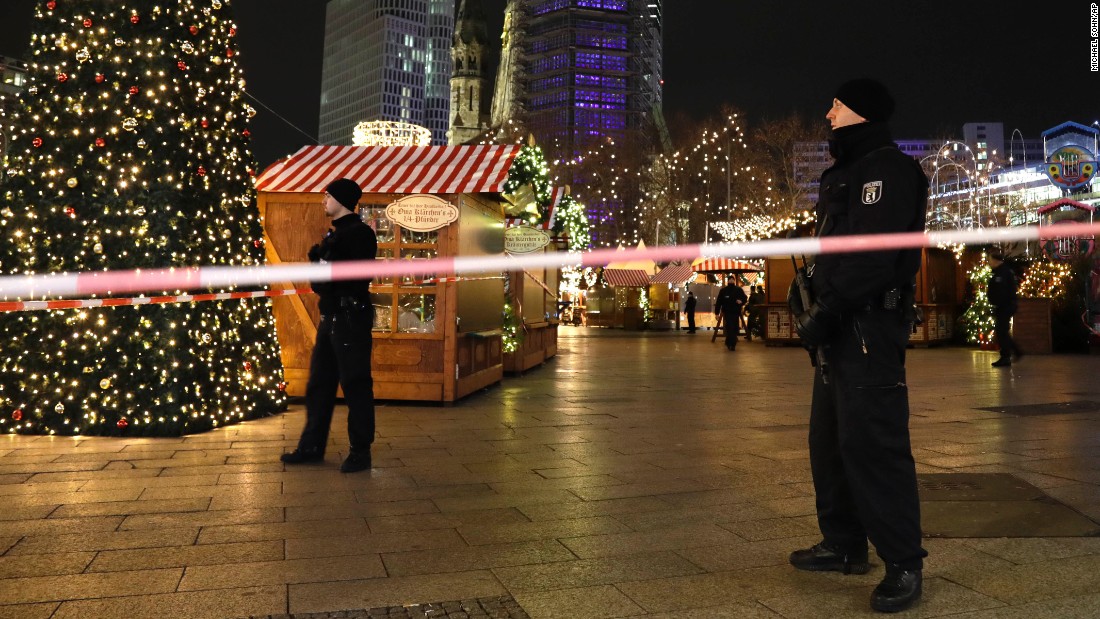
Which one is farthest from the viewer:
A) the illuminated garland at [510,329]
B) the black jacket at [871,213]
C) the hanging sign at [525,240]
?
the hanging sign at [525,240]

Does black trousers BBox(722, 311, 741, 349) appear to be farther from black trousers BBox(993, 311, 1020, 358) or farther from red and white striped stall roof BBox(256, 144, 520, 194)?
red and white striped stall roof BBox(256, 144, 520, 194)

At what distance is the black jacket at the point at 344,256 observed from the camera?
6250 millimetres

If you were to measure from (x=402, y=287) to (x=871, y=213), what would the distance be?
7.26 m

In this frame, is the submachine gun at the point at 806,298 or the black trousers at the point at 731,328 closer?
the submachine gun at the point at 806,298

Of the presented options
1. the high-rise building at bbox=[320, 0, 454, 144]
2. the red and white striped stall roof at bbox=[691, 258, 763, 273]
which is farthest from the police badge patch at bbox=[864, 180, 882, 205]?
the high-rise building at bbox=[320, 0, 454, 144]

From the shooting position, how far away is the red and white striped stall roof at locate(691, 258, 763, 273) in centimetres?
3105

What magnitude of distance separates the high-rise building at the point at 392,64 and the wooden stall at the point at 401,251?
150m

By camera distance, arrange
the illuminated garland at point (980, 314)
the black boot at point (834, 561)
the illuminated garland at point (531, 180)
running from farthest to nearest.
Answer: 1. the illuminated garland at point (980, 314)
2. the illuminated garland at point (531, 180)
3. the black boot at point (834, 561)

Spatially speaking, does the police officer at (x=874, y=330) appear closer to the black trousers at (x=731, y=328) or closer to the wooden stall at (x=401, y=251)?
the wooden stall at (x=401, y=251)

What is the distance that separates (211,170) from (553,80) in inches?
4091

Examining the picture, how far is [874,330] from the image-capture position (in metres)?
3.52

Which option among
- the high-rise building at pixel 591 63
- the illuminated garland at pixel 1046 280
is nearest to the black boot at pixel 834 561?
the illuminated garland at pixel 1046 280

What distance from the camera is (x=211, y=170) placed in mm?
8352

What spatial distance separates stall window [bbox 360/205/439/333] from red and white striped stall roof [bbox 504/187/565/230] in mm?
3838
